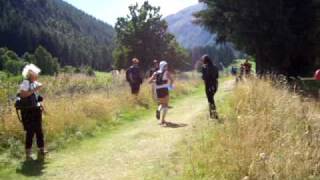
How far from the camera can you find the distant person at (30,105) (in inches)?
414

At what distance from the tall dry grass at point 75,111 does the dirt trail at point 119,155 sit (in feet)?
2.41

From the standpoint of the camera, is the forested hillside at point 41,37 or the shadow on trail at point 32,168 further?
the forested hillside at point 41,37

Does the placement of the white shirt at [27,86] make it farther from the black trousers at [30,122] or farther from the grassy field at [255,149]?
the grassy field at [255,149]

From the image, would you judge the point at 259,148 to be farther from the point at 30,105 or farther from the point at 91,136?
the point at 91,136

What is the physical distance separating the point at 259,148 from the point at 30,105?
4.85 m

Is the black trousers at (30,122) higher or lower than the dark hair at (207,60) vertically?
lower

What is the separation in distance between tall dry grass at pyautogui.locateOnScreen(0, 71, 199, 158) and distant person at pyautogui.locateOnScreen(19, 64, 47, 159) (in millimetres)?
528

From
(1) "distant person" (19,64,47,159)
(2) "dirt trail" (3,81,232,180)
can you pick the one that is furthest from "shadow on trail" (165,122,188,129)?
(1) "distant person" (19,64,47,159)

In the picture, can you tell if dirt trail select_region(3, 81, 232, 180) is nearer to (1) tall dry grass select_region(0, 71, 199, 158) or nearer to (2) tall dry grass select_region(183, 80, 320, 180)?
(1) tall dry grass select_region(0, 71, 199, 158)

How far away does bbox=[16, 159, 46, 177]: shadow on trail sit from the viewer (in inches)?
381

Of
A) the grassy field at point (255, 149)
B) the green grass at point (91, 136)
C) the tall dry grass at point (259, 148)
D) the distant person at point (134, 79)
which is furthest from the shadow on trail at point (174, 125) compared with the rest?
the distant person at point (134, 79)

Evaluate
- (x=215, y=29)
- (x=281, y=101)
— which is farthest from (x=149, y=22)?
(x=281, y=101)

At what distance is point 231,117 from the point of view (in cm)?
1034

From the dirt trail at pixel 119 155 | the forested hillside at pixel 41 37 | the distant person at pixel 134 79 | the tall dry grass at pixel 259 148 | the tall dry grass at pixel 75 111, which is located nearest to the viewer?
the tall dry grass at pixel 259 148
